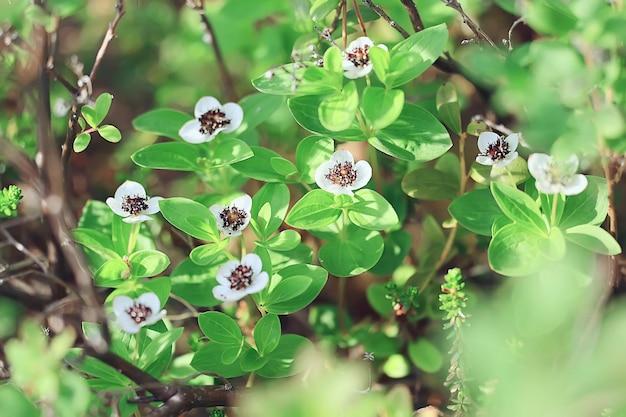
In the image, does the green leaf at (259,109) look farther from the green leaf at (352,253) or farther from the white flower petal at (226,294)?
the white flower petal at (226,294)

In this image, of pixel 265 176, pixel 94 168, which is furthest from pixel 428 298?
pixel 94 168

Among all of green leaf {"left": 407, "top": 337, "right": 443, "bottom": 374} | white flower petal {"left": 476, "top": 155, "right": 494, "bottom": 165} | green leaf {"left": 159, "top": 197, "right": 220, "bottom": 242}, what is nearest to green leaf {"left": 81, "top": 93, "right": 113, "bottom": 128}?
green leaf {"left": 159, "top": 197, "right": 220, "bottom": 242}

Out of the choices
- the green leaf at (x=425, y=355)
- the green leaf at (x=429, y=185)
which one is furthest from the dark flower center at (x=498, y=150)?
the green leaf at (x=425, y=355)

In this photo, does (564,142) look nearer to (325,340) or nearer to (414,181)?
(414,181)

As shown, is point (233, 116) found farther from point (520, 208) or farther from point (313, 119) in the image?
point (520, 208)

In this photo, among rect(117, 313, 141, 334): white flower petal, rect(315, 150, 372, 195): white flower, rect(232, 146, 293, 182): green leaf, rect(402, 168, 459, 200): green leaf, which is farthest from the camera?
rect(402, 168, 459, 200): green leaf

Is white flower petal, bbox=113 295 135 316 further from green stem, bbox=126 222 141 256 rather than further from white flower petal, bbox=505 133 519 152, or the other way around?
white flower petal, bbox=505 133 519 152
